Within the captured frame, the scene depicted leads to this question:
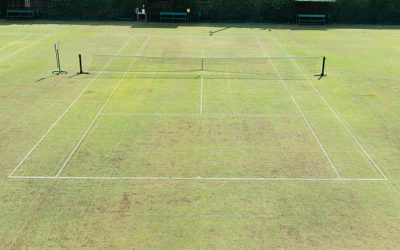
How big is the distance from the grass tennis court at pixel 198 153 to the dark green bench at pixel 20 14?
19488 mm

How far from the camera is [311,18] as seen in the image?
4806cm

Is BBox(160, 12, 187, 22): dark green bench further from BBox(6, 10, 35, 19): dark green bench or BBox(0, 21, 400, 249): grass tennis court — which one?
BBox(0, 21, 400, 249): grass tennis court

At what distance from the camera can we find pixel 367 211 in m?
12.1

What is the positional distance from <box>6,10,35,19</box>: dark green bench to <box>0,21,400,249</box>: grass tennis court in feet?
63.9

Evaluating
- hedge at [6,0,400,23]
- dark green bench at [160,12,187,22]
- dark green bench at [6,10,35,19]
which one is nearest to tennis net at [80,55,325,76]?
dark green bench at [160,12,187,22]

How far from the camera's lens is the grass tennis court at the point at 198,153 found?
11.2m

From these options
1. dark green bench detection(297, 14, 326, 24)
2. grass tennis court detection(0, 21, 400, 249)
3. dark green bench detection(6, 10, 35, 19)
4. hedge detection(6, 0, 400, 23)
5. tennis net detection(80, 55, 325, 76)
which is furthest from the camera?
hedge detection(6, 0, 400, 23)

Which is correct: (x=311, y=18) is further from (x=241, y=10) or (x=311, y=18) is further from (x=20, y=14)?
(x=20, y=14)

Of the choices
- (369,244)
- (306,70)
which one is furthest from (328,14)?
(369,244)

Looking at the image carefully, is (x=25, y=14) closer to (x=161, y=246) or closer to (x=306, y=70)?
(x=306, y=70)

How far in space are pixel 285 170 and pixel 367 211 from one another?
3211 millimetres

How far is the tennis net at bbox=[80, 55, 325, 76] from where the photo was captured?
89.2 feet

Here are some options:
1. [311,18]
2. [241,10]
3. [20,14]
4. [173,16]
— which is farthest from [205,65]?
[20,14]

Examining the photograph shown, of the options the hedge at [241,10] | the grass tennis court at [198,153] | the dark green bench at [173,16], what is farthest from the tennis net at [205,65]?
the hedge at [241,10]
